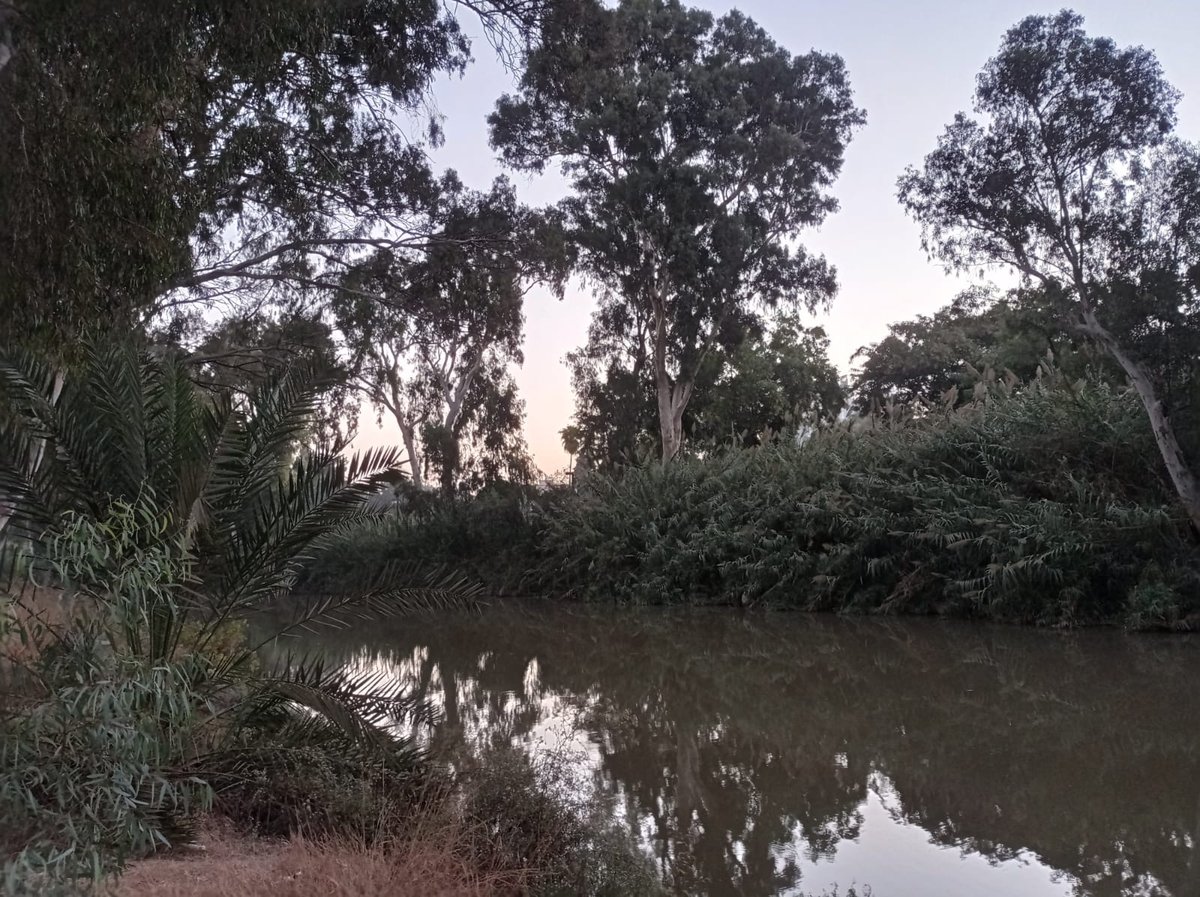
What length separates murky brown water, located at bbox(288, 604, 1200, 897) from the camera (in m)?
5.59

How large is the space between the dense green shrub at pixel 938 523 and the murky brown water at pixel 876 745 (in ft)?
3.23

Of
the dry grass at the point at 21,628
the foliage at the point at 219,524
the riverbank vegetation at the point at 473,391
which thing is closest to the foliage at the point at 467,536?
the riverbank vegetation at the point at 473,391

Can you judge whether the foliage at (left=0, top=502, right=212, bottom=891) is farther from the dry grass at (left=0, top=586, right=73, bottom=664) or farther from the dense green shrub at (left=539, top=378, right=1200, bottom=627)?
the dense green shrub at (left=539, top=378, right=1200, bottom=627)

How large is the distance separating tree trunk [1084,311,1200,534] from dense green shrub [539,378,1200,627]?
323mm

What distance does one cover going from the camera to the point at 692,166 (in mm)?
25094

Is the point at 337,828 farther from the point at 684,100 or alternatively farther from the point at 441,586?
the point at 684,100

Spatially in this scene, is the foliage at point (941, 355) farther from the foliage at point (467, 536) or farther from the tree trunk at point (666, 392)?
the foliage at point (467, 536)

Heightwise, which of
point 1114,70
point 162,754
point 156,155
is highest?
point 1114,70

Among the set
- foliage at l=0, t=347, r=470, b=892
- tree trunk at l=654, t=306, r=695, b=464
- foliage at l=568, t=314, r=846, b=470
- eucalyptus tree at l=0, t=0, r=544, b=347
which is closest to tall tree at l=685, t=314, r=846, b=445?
foliage at l=568, t=314, r=846, b=470

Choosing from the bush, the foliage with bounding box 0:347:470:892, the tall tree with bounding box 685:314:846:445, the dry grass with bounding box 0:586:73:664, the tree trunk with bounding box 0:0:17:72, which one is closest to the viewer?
the dry grass with bounding box 0:586:73:664

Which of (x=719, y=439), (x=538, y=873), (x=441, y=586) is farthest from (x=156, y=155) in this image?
(x=719, y=439)

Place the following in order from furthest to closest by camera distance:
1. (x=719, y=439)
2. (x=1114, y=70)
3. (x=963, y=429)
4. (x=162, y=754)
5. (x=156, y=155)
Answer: (x=719, y=439) → (x=963, y=429) → (x=1114, y=70) → (x=156, y=155) → (x=162, y=754)

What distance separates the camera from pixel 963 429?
17344mm

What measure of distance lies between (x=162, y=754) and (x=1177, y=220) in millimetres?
14886
